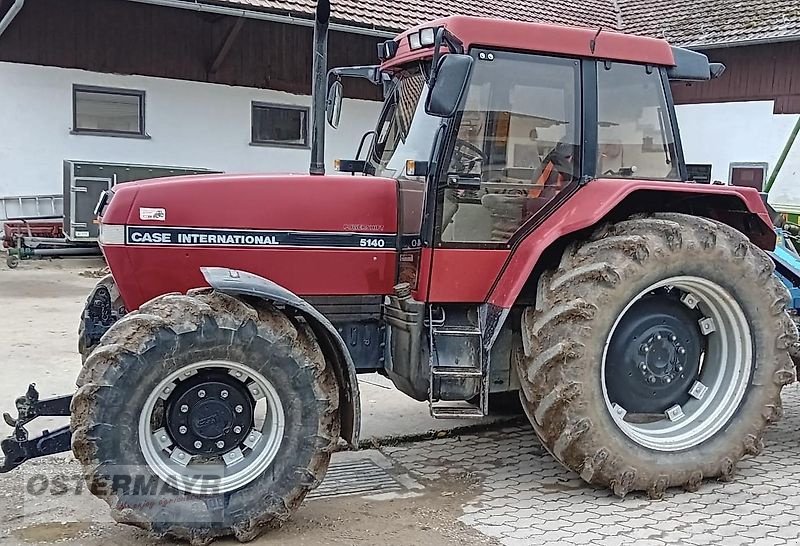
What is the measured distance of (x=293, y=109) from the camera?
46.8 ft

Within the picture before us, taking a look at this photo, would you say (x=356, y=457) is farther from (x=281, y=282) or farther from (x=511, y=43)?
(x=511, y=43)

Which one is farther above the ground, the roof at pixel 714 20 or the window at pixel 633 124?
the roof at pixel 714 20

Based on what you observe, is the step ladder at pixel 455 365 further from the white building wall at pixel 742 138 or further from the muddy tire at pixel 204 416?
the white building wall at pixel 742 138

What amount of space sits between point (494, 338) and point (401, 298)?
0.52 metres

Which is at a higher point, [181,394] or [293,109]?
[293,109]

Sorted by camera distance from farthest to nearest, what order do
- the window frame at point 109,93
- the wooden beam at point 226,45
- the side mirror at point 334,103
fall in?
the wooden beam at point 226,45 < the window frame at point 109,93 < the side mirror at point 334,103

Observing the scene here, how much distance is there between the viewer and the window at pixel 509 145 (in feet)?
13.5

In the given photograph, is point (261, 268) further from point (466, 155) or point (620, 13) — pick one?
point (620, 13)

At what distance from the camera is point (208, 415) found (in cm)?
361

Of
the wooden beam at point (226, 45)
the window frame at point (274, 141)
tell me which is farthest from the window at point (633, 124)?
the window frame at point (274, 141)

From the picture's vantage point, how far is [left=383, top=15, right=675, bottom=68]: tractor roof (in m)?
4.07

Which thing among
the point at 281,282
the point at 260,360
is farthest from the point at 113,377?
the point at 281,282

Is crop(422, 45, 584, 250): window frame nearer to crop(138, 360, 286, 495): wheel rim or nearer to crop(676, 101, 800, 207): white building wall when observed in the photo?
crop(138, 360, 286, 495): wheel rim

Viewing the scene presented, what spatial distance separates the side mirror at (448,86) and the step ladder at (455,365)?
1.06 m
